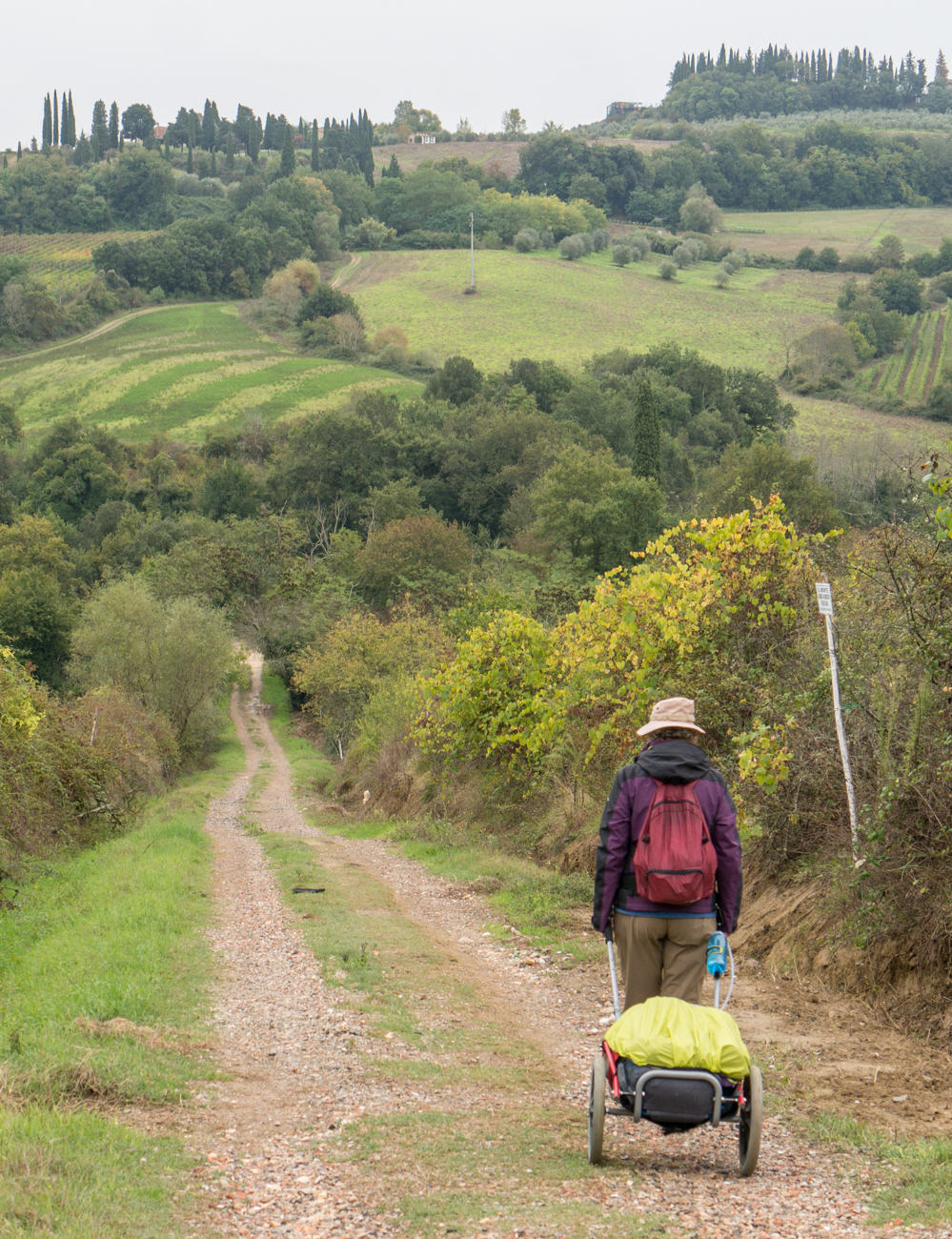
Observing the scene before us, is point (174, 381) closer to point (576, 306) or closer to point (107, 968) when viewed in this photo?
point (576, 306)

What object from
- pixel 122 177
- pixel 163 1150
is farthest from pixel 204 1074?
pixel 122 177

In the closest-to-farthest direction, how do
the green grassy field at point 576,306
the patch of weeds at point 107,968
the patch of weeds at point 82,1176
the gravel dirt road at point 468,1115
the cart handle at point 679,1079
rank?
the patch of weeds at point 82,1176, the gravel dirt road at point 468,1115, the cart handle at point 679,1079, the patch of weeds at point 107,968, the green grassy field at point 576,306

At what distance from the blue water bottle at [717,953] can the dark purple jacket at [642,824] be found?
74 mm

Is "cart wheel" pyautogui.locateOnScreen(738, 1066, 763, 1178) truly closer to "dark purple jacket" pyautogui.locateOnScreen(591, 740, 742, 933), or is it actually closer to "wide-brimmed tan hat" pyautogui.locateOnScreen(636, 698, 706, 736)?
"dark purple jacket" pyautogui.locateOnScreen(591, 740, 742, 933)

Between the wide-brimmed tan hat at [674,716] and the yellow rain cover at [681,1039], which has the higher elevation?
the wide-brimmed tan hat at [674,716]

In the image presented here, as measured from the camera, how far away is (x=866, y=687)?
373 inches

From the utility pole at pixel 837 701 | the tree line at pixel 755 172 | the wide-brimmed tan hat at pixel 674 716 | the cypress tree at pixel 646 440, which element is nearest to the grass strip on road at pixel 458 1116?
the wide-brimmed tan hat at pixel 674 716

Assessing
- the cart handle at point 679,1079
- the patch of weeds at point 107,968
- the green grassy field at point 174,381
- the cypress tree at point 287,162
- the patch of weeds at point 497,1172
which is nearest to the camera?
the patch of weeds at point 497,1172

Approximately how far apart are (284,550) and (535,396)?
30101 millimetres

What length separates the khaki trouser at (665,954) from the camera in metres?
5.83

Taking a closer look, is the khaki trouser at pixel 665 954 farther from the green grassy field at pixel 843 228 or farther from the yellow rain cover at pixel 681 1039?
the green grassy field at pixel 843 228

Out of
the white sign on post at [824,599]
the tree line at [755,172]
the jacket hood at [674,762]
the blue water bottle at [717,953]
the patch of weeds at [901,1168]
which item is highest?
the tree line at [755,172]

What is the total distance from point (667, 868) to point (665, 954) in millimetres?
560

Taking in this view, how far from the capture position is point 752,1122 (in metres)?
5.21
